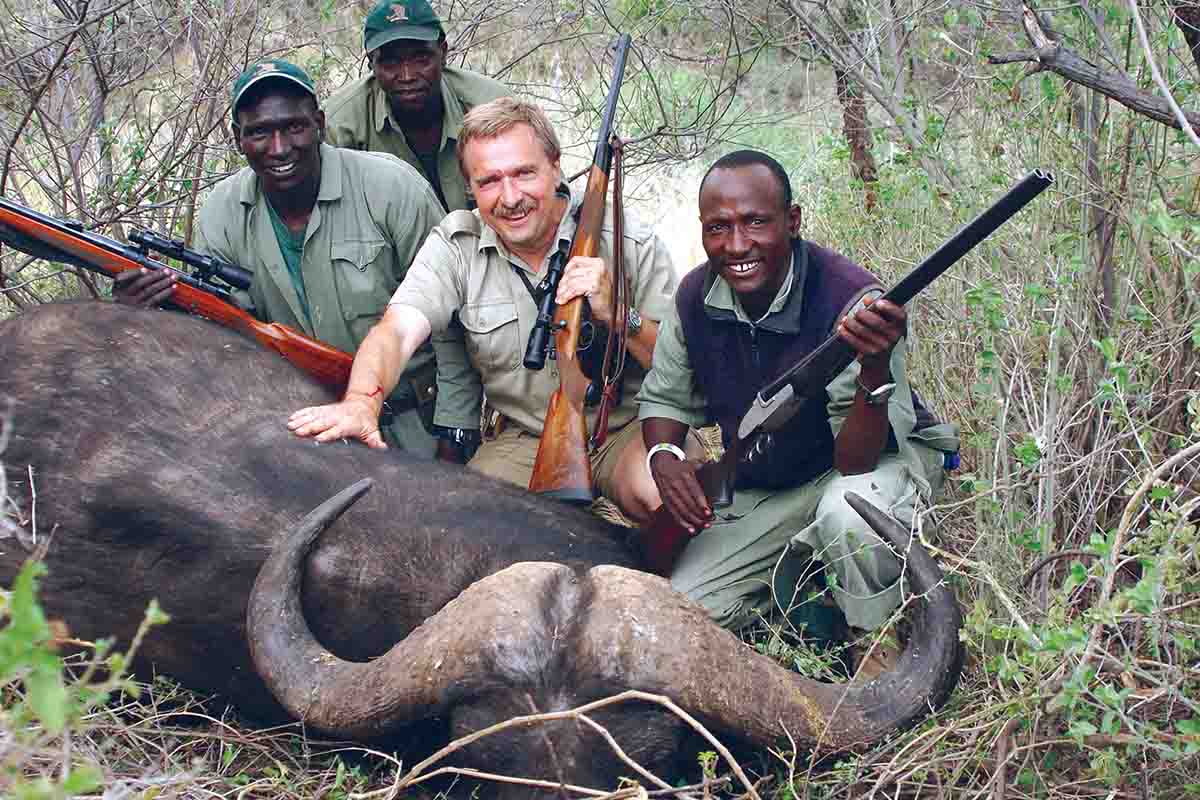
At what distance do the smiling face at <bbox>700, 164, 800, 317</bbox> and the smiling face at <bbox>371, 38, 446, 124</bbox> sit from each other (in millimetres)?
2408

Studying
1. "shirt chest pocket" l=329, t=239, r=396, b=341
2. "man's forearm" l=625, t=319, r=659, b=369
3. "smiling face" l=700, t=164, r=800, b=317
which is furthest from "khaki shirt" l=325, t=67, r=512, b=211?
"smiling face" l=700, t=164, r=800, b=317

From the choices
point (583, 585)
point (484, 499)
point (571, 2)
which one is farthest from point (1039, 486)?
point (571, 2)

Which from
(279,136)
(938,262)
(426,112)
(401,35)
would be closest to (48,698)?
(938,262)

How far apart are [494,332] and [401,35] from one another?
170cm

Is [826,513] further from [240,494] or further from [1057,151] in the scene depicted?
[240,494]

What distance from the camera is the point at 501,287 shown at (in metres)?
5.33

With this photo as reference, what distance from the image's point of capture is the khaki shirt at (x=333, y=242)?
226 inches

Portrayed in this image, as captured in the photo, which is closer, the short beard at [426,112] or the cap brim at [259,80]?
the cap brim at [259,80]

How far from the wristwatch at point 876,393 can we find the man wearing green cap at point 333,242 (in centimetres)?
205

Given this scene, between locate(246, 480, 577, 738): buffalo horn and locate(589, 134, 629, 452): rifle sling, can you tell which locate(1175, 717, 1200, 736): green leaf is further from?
locate(589, 134, 629, 452): rifle sling

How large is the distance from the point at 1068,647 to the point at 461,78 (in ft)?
14.9

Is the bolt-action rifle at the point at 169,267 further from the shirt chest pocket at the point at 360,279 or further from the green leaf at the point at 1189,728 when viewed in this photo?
the green leaf at the point at 1189,728

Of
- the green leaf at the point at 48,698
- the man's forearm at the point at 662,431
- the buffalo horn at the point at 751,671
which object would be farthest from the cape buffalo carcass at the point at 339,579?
the green leaf at the point at 48,698

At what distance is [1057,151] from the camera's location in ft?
14.9
